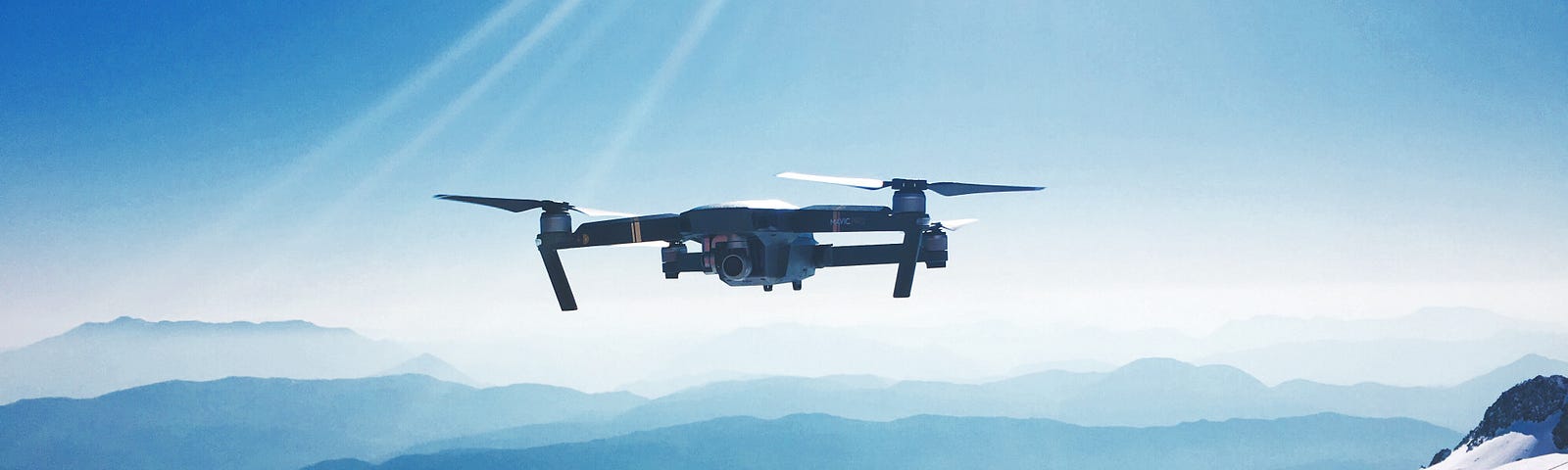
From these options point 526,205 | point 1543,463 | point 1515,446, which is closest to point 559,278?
point 526,205

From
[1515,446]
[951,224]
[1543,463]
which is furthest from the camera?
[1515,446]

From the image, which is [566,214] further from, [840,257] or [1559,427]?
[1559,427]

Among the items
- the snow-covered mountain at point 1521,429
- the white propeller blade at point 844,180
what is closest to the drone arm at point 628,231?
the white propeller blade at point 844,180

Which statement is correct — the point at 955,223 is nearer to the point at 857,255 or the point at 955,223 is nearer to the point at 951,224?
the point at 951,224

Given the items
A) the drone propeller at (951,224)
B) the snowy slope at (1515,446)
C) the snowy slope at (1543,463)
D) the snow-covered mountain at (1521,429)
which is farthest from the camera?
the snowy slope at (1515,446)

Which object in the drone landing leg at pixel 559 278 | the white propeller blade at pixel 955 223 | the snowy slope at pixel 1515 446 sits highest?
the white propeller blade at pixel 955 223

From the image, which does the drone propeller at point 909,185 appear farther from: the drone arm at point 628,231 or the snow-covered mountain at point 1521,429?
the snow-covered mountain at point 1521,429
